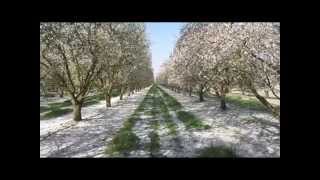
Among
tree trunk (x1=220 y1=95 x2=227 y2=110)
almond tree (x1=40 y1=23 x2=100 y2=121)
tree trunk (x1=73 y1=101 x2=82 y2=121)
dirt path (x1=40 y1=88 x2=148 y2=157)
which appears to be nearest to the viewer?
dirt path (x1=40 y1=88 x2=148 y2=157)

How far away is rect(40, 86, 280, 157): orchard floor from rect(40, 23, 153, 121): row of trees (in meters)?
0.29

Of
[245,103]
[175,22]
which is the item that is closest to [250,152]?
[245,103]

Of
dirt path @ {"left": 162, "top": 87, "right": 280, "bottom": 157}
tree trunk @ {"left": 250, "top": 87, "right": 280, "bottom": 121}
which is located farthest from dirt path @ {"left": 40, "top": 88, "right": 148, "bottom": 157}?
tree trunk @ {"left": 250, "top": 87, "right": 280, "bottom": 121}

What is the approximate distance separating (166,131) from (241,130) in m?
1.17

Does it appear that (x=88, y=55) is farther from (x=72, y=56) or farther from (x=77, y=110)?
(x=77, y=110)

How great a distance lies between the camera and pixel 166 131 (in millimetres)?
6168

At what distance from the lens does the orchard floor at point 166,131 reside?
5.94 m

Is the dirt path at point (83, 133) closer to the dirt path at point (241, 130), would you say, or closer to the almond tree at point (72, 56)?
the almond tree at point (72, 56)

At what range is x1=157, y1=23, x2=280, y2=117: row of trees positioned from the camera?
19.6 ft

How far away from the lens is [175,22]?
6.05m

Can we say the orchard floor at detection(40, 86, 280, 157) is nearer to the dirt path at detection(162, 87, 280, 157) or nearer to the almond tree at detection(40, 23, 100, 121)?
the dirt path at detection(162, 87, 280, 157)

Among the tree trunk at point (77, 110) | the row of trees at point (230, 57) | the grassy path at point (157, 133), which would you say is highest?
the row of trees at point (230, 57)

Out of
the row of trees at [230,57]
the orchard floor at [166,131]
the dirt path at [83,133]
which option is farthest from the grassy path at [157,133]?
the row of trees at [230,57]
